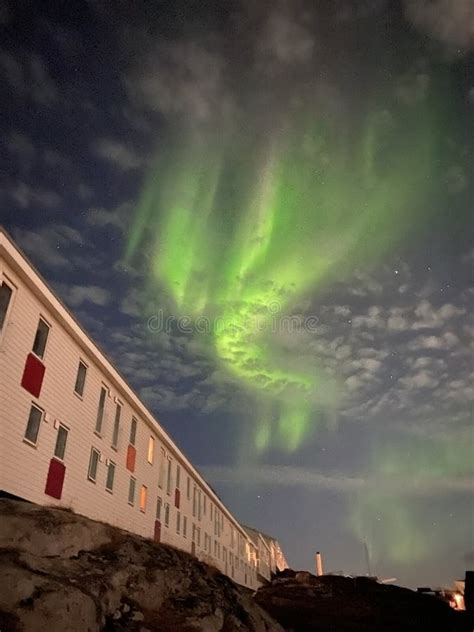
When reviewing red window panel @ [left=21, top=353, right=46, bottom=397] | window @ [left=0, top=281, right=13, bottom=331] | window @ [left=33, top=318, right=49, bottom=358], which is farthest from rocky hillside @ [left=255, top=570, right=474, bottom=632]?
window @ [left=0, top=281, right=13, bottom=331]

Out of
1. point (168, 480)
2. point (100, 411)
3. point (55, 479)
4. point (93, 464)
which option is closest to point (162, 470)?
point (168, 480)

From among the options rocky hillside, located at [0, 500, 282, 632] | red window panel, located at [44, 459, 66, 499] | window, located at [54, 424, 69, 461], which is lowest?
rocky hillside, located at [0, 500, 282, 632]

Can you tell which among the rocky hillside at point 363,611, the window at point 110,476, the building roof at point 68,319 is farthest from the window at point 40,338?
the rocky hillside at point 363,611

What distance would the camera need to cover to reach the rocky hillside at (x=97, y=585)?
979cm

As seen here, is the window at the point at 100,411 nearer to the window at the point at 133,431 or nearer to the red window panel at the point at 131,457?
the red window panel at the point at 131,457

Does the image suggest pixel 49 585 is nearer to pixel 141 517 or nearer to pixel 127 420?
pixel 127 420

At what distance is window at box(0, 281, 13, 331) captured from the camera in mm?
14445

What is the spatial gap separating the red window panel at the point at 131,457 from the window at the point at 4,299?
12135mm

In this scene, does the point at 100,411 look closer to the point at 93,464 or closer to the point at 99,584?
the point at 93,464

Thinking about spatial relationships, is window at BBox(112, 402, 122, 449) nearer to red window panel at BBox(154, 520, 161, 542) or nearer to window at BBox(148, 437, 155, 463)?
window at BBox(148, 437, 155, 463)

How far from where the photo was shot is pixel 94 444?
66.2ft

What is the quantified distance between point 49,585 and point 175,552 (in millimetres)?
9388

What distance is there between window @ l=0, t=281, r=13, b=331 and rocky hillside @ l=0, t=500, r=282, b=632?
5.40 metres

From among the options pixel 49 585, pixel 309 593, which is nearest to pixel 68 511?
pixel 49 585
